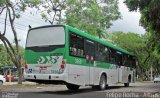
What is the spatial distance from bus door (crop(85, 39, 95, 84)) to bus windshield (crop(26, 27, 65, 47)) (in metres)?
2.31

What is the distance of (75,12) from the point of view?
35.5m

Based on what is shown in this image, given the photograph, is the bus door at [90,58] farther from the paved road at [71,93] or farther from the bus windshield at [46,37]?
the bus windshield at [46,37]

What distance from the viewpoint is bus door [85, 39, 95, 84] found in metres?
19.5

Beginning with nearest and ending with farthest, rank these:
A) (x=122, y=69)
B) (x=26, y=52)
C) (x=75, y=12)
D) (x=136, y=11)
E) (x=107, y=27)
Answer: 1. (x=26, y=52)
2. (x=136, y=11)
3. (x=122, y=69)
4. (x=75, y=12)
5. (x=107, y=27)

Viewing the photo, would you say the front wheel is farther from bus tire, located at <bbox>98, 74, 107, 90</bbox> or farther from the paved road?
the paved road

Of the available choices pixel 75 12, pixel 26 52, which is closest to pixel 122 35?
pixel 75 12

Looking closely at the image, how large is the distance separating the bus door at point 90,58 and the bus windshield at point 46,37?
91.1 inches

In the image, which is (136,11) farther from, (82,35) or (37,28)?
(37,28)

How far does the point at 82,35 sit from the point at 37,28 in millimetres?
2419

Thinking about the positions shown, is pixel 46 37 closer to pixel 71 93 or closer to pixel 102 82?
pixel 71 93

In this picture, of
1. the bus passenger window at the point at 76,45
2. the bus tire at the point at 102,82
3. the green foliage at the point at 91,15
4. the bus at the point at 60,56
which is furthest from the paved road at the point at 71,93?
the green foliage at the point at 91,15

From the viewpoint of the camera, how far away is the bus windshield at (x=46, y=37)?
17.5m

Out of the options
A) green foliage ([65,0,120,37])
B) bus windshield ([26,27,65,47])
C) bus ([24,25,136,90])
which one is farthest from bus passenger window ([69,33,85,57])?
green foliage ([65,0,120,37])

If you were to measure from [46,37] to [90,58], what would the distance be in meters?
3.26
